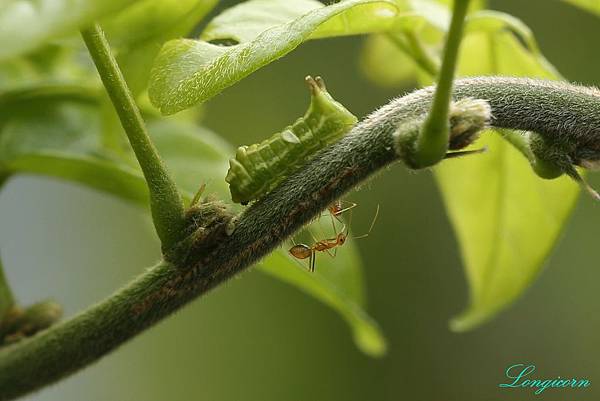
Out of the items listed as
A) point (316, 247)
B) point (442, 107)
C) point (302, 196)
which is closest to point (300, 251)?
point (316, 247)

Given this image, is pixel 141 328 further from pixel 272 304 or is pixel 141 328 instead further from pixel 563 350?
pixel 563 350

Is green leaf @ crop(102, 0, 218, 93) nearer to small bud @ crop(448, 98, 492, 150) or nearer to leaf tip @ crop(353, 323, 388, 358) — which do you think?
small bud @ crop(448, 98, 492, 150)

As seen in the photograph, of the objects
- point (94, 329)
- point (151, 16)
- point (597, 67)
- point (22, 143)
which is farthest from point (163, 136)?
point (597, 67)

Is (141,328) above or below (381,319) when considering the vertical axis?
above

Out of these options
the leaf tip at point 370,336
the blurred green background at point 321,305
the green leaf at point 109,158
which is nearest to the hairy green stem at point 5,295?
the green leaf at point 109,158

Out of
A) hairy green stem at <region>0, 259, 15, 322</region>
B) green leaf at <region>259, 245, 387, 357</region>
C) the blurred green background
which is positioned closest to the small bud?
green leaf at <region>259, 245, 387, 357</region>
